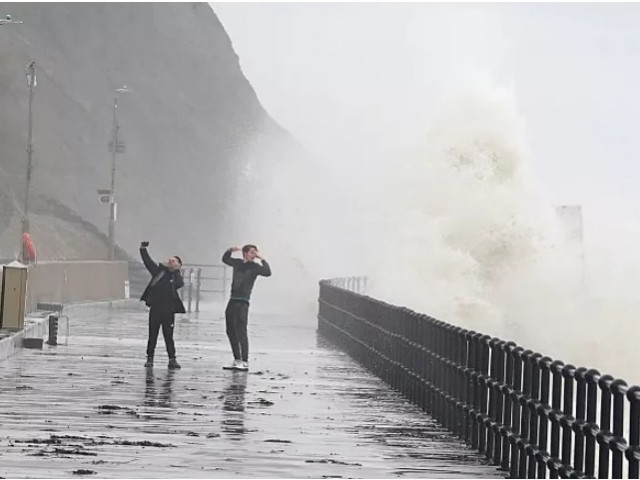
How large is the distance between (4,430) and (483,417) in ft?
14.4

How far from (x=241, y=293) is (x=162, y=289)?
116 cm

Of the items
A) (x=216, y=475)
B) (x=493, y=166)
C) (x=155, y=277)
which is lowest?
(x=216, y=475)

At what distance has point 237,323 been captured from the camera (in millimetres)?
26766

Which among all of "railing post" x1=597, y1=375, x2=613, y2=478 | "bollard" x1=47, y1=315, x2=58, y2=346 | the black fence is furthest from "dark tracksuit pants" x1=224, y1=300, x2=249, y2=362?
"railing post" x1=597, y1=375, x2=613, y2=478

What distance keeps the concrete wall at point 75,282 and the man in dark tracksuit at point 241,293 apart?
1221 cm

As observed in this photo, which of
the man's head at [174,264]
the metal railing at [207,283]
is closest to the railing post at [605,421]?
the man's head at [174,264]

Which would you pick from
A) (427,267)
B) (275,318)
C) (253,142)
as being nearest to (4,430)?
(275,318)

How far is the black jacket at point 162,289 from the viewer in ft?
87.6

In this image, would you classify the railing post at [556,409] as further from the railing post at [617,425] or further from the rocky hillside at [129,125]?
the rocky hillside at [129,125]

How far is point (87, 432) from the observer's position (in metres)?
17.0

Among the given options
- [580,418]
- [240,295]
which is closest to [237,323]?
[240,295]

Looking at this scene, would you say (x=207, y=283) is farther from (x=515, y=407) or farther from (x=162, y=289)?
(x=515, y=407)

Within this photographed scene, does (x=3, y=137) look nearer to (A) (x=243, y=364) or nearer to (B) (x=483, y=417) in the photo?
(A) (x=243, y=364)

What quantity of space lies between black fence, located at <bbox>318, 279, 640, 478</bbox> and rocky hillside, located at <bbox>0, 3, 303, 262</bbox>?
2220 inches
